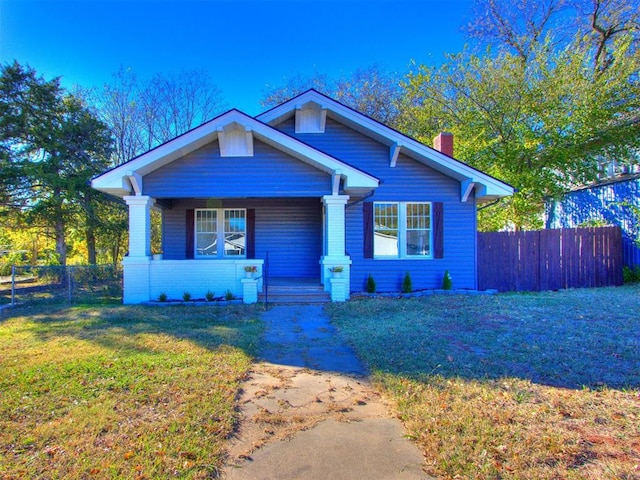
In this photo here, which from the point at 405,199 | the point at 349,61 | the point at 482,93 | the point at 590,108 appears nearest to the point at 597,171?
the point at 590,108

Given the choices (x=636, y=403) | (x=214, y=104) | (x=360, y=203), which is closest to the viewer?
(x=636, y=403)

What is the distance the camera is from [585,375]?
4.16 meters

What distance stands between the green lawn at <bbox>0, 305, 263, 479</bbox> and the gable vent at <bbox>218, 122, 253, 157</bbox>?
4445mm

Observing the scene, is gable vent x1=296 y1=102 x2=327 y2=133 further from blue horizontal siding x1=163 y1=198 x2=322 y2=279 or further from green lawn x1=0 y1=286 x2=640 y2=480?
green lawn x1=0 y1=286 x2=640 y2=480

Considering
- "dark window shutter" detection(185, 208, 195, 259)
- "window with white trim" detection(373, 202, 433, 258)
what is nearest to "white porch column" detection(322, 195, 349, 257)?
"window with white trim" detection(373, 202, 433, 258)

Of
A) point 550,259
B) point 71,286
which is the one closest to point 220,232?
point 71,286

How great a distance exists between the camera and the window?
1199 centimetres

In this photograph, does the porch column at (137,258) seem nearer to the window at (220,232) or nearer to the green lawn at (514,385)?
the window at (220,232)

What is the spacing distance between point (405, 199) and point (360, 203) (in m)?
1.31

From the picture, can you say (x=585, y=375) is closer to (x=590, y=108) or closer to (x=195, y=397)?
(x=195, y=397)

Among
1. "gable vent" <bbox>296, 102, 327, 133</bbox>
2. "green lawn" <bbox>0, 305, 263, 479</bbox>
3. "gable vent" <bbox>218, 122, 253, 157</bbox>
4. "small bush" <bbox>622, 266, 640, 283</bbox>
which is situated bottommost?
"green lawn" <bbox>0, 305, 263, 479</bbox>

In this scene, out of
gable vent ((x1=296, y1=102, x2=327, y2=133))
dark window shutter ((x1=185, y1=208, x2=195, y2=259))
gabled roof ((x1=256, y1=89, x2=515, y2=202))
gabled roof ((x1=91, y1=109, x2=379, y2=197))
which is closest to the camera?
gabled roof ((x1=91, y1=109, x2=379, y2=197))

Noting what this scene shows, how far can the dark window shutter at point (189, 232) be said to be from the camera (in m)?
11.8

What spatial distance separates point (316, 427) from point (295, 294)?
6619mm
